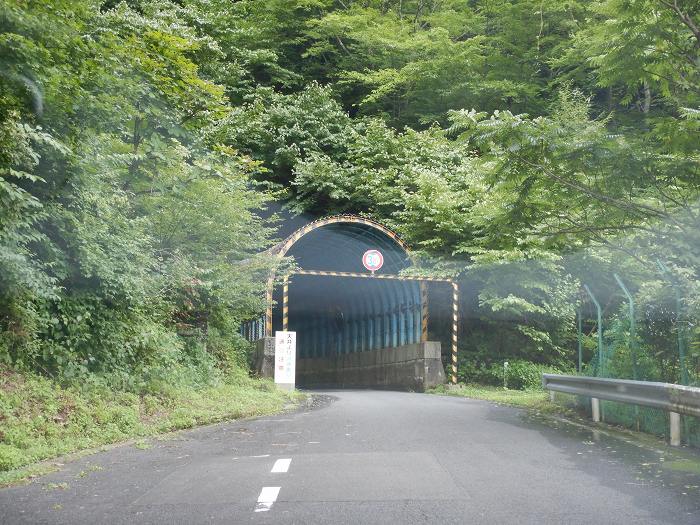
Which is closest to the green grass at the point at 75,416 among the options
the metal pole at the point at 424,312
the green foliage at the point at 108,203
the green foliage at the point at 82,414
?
the green foliage at the point at 82,414

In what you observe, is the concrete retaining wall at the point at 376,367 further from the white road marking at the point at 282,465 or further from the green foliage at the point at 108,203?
the white road marking at the point at 282,465

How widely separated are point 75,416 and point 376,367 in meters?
19.4

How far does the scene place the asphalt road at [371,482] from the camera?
18.3 ft

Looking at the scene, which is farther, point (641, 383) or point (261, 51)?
point (261, 51)

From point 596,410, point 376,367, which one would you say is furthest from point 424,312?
point 596,410

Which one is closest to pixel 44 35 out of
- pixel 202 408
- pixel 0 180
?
pixel 0 180

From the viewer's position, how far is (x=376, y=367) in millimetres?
29062

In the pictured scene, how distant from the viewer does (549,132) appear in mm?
9656

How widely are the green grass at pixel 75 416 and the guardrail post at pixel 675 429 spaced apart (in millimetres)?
6954

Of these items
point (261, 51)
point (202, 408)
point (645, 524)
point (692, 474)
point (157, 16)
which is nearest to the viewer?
point (645, 524)

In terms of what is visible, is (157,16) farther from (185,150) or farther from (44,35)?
(44,35)

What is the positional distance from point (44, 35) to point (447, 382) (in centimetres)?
1835

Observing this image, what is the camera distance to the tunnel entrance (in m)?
24.5

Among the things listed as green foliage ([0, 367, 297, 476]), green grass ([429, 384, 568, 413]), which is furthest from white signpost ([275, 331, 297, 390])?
green foliage ([0, 367, 297, 476])
